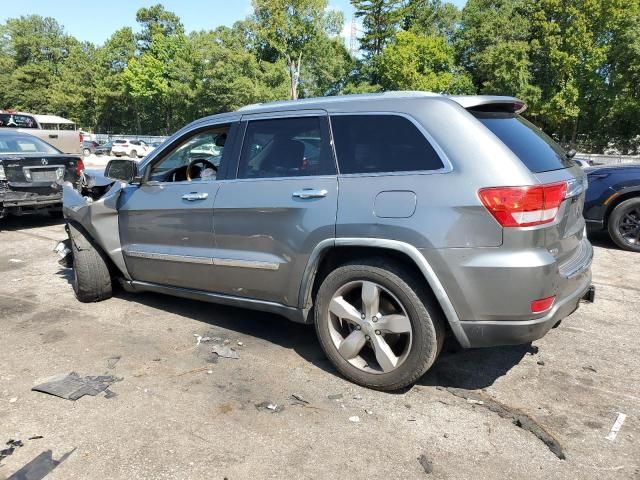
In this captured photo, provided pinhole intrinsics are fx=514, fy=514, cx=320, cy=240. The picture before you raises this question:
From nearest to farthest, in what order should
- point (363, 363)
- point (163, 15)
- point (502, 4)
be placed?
point (363, 363) → point (502, 4) → point (163, 15)

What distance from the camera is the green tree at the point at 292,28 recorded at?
53594 millimetres

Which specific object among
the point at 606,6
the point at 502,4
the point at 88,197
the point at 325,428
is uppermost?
the point at 502,4

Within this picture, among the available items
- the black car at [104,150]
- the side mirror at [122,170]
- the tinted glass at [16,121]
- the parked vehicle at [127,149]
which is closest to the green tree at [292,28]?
the parked vehicle at [127,149]

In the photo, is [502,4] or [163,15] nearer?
[502,4]

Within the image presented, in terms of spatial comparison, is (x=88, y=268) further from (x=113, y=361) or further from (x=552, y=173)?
(x=552, y=173)

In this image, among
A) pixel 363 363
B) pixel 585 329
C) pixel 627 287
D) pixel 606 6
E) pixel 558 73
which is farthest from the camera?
pixel 558 73

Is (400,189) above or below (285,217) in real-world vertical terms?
above

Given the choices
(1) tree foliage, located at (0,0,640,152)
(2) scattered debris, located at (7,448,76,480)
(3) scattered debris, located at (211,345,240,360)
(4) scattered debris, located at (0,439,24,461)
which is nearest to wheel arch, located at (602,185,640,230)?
(3) scattered debris, located at (211,345,240,360)

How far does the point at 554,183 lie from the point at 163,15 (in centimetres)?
7360

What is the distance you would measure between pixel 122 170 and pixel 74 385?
6.60 ft

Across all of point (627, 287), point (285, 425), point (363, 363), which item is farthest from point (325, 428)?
point (627, 287)

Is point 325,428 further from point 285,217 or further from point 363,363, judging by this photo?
point 285,217

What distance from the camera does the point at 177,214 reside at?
411 centimetres

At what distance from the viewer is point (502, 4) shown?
50031 millimetres
